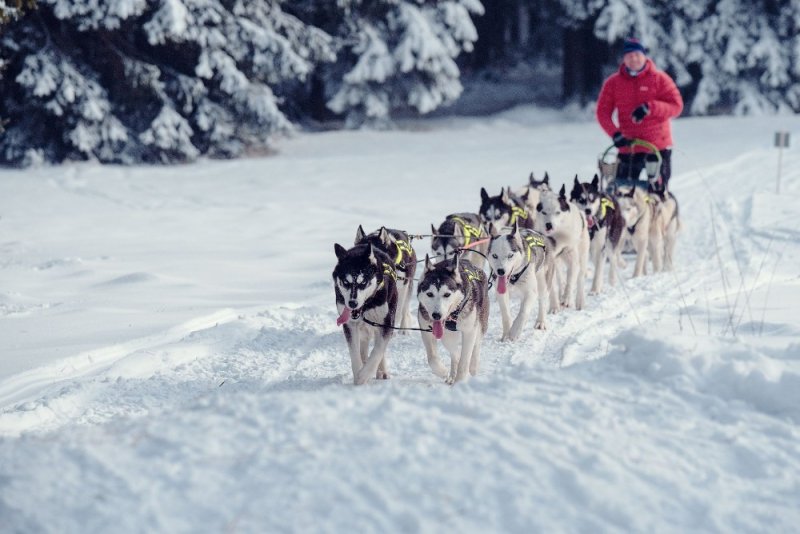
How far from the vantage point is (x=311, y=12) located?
18.4m

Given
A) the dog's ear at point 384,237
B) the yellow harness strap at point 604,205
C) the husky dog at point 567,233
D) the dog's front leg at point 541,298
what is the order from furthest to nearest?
the yellow harness strap at point 604,205 < the husky dog at point 567,233 < the dog's front leg at point 541,298 < the dog's ear at point 384,237

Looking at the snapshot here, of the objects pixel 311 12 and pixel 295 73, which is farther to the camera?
pixel 311 12

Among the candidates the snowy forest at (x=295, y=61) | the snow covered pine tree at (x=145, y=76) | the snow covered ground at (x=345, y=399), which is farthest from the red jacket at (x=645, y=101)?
the snow covered pine tree at (x=145, y=76)

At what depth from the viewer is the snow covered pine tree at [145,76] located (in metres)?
13.9

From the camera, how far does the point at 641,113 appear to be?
798cm

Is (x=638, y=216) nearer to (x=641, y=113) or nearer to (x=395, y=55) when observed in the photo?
(x=641, y=113)

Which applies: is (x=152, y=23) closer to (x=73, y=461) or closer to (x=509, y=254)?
(x=509, y=254)

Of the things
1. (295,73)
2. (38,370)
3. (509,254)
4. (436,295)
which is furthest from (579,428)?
(295,73)

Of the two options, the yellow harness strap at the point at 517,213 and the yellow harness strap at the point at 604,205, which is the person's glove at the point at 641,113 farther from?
the yellow harness strap at the point at 517,213

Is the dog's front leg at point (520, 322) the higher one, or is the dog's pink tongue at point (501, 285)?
the dog's pink tongue at point (501, 285)

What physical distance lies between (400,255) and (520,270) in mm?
835

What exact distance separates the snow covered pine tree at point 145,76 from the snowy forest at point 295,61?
0.09 ft

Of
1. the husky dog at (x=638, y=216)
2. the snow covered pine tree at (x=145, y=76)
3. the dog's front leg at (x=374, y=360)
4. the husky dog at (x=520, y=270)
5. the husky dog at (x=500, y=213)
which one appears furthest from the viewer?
the snow covered pine tree at (x=145, y=76)

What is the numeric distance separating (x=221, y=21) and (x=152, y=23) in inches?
57.8
